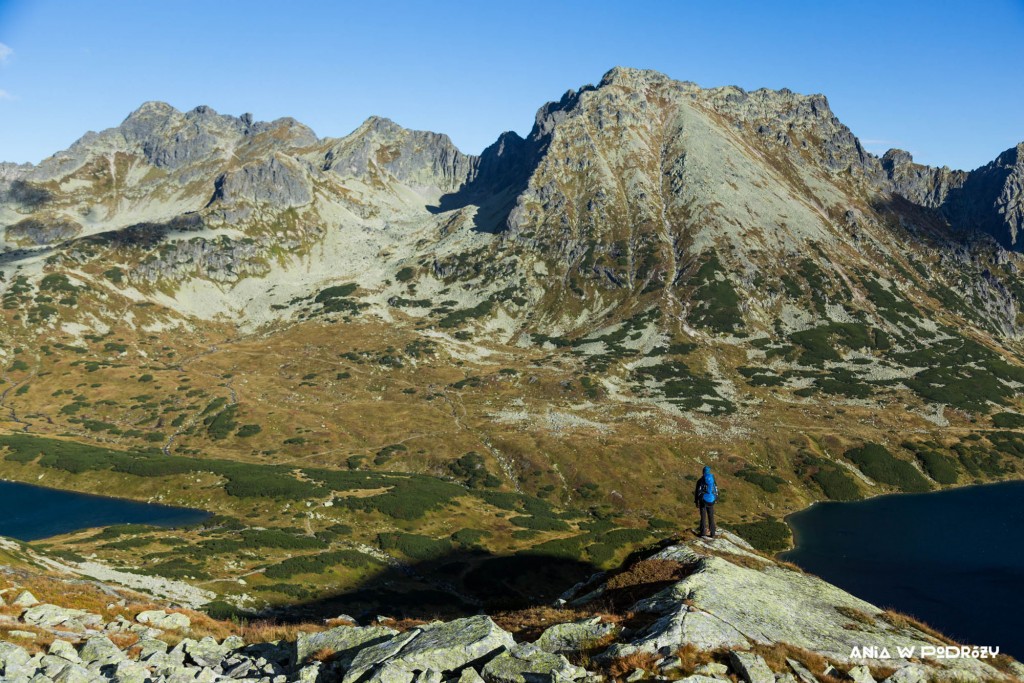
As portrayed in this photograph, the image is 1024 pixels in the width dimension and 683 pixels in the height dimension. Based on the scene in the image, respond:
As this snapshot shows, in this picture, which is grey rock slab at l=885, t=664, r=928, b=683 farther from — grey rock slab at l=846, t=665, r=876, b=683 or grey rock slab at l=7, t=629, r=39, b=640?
grey rock slab at l=7, t=629, r=39, b=640

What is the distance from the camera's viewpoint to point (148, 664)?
1941cm

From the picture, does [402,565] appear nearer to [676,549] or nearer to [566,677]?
[676,549]

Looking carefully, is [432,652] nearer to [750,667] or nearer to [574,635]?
[574,635]

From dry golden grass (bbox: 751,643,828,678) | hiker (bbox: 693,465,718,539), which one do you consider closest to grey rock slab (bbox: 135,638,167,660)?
dry golden grass (bbox: 751,643,828,678)

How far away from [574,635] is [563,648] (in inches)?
36.8

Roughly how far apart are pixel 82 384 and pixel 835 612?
204485mm

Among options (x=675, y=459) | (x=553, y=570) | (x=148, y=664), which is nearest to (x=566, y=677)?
(x=148, y=664)

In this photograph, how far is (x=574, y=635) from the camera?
2059cm

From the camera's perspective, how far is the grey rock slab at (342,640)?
66.5 ft

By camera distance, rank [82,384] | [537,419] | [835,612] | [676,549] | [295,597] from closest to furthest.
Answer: [835,612]
[676,549]
[295,597]
[537,419]
[82,384]

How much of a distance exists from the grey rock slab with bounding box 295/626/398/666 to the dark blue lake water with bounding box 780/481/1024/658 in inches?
3033

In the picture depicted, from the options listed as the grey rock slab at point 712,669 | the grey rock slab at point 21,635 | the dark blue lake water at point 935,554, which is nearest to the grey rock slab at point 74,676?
the grey rock slab at point 21,635

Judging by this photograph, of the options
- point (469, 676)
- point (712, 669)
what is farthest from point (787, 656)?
point (469, 676)

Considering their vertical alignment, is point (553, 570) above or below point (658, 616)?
below
